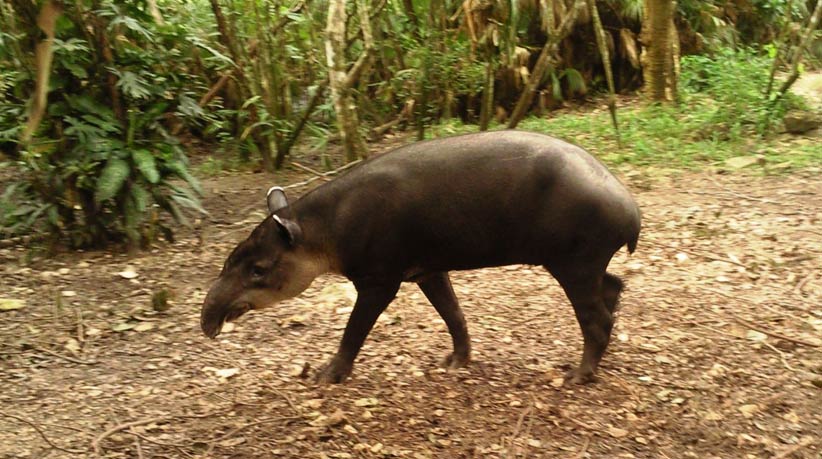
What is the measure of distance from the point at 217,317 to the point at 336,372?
0.71m

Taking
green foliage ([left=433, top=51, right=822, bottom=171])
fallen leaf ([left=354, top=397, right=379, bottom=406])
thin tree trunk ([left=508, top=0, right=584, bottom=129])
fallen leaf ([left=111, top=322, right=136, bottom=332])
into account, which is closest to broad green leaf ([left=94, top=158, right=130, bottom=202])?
fallen leaf ([left=111, top=322, right=136, bottom=332])

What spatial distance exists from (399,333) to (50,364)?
82.4 inches

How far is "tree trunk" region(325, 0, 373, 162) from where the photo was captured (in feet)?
22.2

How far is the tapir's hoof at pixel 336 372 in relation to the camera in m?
4.64

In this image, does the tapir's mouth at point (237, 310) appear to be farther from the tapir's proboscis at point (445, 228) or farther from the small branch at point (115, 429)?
the small branch at point (115, 429)

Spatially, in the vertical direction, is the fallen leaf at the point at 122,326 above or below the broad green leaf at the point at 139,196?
below

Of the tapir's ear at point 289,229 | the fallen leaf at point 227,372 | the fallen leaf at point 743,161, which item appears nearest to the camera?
the tapir's ear at point 289,229

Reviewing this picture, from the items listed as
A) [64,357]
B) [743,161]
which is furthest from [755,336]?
[64,357]

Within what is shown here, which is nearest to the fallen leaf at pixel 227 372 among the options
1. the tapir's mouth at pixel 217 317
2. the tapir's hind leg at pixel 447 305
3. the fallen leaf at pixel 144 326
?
the tapir's mouth at pixel 217 317

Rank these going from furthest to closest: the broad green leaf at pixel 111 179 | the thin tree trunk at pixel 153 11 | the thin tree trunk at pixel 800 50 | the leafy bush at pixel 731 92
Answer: the leafy bush at pixel 731 92
the thin tree trunk at pixel 800 50
the thin tree trunk at pixel 153 11
the broad green leaf at pixel 111 179

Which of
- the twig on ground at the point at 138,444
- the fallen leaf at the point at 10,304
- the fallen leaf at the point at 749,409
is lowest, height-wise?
the fallen leaf at the point at 749,409

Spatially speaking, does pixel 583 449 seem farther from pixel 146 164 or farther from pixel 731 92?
pixel 731 92

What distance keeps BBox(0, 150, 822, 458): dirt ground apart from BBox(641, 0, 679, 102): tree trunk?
11.6ft

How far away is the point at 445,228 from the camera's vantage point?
169 inches
